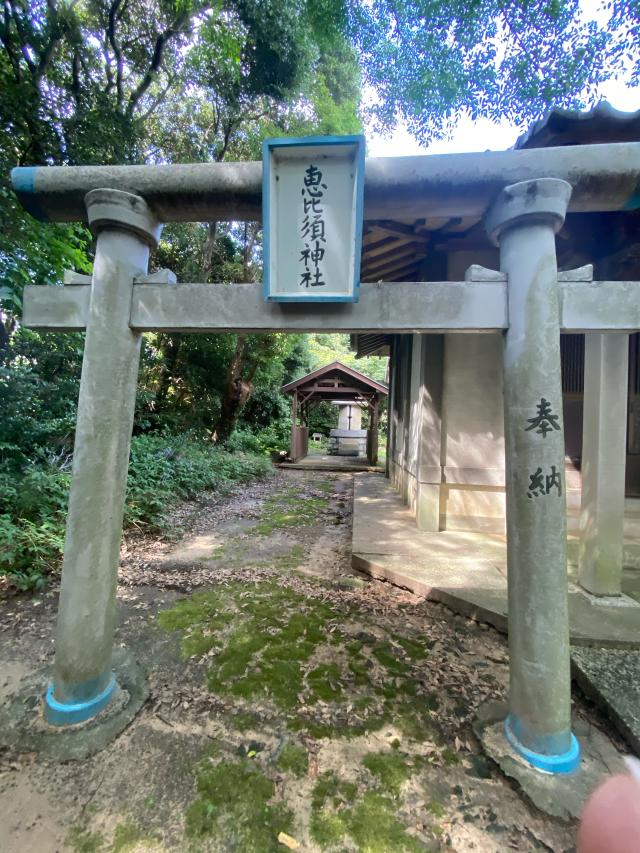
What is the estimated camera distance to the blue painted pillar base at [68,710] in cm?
229

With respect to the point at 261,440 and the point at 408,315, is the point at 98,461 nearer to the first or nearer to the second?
the point at 408,315

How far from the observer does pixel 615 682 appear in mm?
2520

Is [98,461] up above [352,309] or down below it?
below

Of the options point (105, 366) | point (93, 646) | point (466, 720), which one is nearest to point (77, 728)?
point (93, 646)

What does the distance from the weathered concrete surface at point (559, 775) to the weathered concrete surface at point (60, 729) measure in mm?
2174

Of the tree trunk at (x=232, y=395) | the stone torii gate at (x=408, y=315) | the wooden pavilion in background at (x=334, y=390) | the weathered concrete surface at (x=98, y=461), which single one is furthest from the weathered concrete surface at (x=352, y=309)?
the wooden pavilion in background at (x=334, y=390)

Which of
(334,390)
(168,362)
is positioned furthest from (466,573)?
(168,362)

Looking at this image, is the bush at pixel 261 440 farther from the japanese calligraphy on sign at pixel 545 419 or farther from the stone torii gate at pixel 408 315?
the japanese calligraphy on sign at pixel 545 419

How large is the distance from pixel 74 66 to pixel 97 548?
406 inches

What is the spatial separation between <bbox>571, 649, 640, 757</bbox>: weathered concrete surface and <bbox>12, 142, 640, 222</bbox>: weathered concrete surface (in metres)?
3.05

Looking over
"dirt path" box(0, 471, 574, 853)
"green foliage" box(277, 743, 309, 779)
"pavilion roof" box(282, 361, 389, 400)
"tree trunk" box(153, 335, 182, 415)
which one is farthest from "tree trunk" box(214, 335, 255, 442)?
"green foliage" box(277, 743, 309, 779)

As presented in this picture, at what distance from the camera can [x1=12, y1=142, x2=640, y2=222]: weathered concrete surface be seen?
7.23 ft

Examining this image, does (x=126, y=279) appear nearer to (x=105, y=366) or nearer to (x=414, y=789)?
(x=105, y=366)

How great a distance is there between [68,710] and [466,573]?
141 inches
